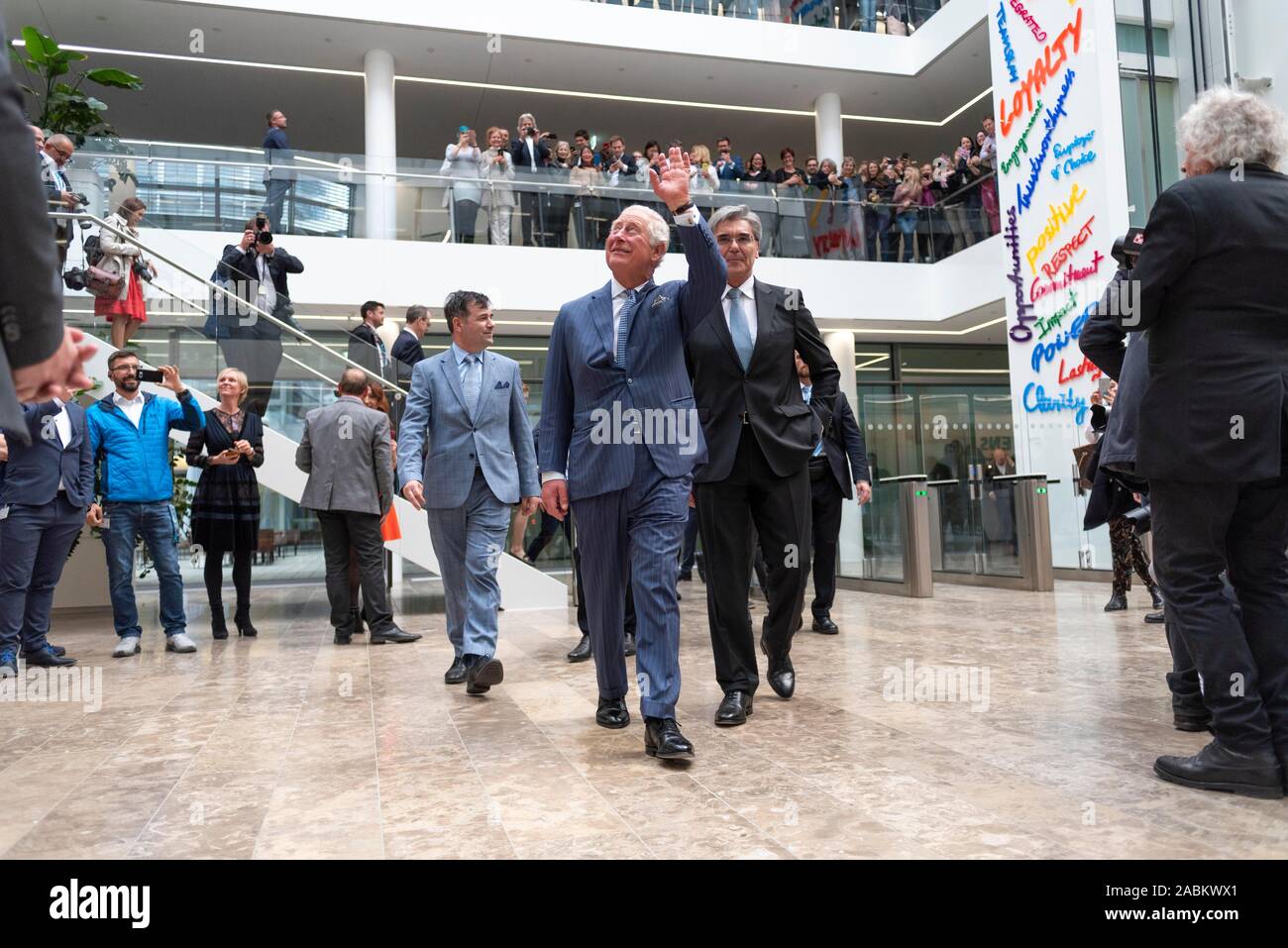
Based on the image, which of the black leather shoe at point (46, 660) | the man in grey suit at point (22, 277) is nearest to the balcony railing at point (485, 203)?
the black leather shoe at point (46, 660)

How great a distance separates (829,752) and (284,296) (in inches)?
308

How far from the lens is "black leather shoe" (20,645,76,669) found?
5.73 m

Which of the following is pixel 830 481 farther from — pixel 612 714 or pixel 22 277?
pixel 22 277

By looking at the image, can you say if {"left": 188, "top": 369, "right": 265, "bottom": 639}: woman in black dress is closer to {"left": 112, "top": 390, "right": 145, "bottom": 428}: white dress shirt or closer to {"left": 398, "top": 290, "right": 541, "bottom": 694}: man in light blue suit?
{"left": 112, "top": 390, "right": 145, "bottom": 428}: white dress shirt

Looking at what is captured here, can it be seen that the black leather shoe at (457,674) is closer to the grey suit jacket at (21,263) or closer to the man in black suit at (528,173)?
the grey suit jacket at (21,263)

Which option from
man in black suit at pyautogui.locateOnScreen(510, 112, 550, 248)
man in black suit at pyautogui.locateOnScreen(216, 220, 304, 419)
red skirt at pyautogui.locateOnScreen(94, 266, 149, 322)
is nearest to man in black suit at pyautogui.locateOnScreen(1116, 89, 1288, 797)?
man in black suit at pyautogui.locateOnScreen(216, 220, 304, 419)

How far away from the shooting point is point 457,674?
16.3ft

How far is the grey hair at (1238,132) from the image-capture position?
109 inches

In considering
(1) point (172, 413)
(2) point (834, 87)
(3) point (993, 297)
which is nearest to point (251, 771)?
(1) point (172, 413)

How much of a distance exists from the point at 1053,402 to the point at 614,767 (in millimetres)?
9627

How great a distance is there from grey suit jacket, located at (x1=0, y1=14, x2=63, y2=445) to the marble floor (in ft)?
4.36

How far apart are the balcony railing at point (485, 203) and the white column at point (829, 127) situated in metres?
2.84

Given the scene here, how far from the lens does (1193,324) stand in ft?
9.00

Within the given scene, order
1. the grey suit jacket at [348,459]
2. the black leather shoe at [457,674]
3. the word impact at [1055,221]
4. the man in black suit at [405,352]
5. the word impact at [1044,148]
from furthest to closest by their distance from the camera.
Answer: the word impact at [1044,148]
the word impact at [1055,221]
the man in black suit at [405,352]
the grey suit jacket at [348,459]
the black leather shoe at [457,674]
